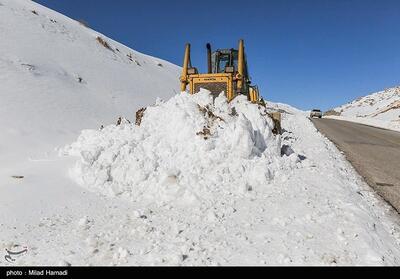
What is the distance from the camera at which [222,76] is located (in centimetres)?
1342

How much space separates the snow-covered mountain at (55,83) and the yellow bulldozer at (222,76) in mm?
4126

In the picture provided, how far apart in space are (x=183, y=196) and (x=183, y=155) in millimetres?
1344

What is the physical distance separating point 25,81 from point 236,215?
12087 mm

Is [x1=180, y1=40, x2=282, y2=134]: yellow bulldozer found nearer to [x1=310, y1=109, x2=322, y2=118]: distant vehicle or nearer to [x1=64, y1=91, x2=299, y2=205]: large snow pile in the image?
[x1=64, y1=91, x2=299, y2=205]: large snow pile

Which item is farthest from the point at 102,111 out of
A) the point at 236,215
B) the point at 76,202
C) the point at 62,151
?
the point at 236,215

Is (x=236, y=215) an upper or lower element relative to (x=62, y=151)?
lower

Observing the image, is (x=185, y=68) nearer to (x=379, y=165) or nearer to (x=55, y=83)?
(x=55, y=83)

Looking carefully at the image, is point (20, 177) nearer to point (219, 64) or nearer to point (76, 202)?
point (76, 202)

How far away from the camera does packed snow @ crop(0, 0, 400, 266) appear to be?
4.48 m

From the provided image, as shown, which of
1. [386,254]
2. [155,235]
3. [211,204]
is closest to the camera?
[386,254]

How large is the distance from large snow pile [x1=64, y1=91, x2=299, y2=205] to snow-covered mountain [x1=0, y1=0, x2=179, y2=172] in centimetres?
278

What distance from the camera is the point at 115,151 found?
24.0 feet

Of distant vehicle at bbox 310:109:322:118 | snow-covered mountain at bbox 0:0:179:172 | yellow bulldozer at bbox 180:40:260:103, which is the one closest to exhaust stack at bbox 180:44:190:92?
yellow bulldozer at bbox 180:40:260:103
